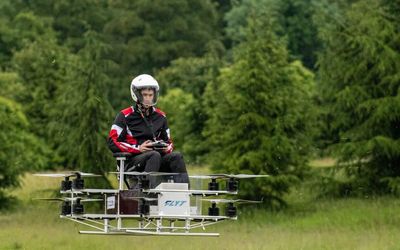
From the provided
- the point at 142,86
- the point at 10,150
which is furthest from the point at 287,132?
the point at 142,86

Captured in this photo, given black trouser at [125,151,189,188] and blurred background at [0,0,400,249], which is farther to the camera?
blurred background at [0,0,400,249]

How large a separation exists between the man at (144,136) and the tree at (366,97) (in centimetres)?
1485

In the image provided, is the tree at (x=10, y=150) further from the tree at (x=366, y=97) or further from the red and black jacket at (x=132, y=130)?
the red and black jacket at (x=132, y=130)

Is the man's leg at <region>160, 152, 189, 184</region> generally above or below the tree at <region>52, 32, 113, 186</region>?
below

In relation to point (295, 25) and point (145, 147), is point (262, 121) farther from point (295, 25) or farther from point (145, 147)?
point (295, 25)

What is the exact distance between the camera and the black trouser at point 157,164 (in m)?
16.1

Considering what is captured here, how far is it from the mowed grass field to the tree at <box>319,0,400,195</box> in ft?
4.19

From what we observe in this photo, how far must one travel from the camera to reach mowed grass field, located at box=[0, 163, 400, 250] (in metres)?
22.1

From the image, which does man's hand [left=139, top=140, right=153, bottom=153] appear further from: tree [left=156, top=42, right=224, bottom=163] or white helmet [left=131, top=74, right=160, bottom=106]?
tree [left=156, top=42, right=224, bottom=163]

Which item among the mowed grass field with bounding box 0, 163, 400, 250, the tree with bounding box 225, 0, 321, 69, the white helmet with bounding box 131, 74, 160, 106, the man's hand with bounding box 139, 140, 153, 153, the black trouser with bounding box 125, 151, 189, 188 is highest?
the tree with bounding box 225, 0, 321, 69

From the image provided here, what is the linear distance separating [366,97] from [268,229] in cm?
647

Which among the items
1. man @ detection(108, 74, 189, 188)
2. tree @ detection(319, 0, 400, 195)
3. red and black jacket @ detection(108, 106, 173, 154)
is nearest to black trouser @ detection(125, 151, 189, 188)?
man @ detection(108, 74, 189, 188)

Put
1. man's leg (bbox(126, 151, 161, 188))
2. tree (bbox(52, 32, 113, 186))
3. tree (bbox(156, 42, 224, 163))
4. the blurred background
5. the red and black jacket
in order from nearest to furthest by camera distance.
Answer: man's leg (bbox(126, 151, 161, 188))
the red and black jacket
the blurred background
tree (bbox(52, 32, 113, 186))
tree (bbox(156, 42, 224, 163))

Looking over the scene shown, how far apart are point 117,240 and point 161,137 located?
24.6ft
